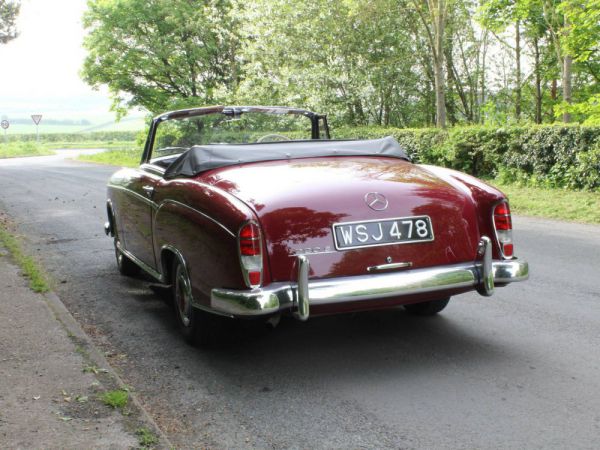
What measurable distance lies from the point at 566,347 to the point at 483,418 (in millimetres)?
1381

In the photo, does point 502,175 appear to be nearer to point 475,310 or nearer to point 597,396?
point 475,310

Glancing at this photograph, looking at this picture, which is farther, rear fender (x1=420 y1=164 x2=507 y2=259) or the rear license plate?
rear fender (x1=420 y1=164 x2=507 y2=259)

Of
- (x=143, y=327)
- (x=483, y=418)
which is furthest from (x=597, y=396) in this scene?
(x=143, y=327)

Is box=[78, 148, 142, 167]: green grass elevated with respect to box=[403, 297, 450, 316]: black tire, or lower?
lower

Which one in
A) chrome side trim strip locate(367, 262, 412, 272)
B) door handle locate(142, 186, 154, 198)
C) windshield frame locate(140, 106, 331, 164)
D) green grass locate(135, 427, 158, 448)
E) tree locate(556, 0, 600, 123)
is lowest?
green grass locate(135, 427, 158, 448)

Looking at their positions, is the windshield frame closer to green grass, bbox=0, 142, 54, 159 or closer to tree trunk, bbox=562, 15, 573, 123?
tree trunk, bbox=562, 15, 573, 123

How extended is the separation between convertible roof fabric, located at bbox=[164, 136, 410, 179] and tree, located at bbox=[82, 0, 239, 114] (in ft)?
104

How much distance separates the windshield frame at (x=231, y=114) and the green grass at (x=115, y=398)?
2.92 meters

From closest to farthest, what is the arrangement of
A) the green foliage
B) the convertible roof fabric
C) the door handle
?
the convertible roof fabric
the door handle
the green foliage

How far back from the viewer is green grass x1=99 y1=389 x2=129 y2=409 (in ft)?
11.9

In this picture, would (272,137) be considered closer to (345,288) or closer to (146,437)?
(345,288)

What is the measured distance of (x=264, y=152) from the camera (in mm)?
5121

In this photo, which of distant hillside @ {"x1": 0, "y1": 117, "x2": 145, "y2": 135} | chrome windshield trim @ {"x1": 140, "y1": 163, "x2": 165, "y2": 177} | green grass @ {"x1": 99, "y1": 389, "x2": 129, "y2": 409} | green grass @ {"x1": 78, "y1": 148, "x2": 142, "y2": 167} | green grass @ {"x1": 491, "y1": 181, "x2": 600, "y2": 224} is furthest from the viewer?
distant hillside @ {"x1": 0, "y1": 117, "x2": 145, "y2": 135}

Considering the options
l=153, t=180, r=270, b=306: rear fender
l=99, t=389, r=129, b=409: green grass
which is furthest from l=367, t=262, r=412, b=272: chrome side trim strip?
l=99, t=389, r=129, b=409: green grass
